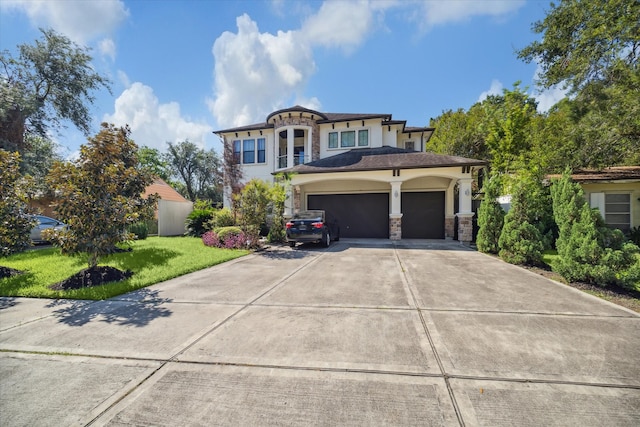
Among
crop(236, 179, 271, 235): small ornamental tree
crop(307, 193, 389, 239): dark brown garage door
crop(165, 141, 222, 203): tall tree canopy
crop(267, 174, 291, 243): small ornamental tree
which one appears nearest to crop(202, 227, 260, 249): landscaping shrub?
crop(236, 179, 271, 235): small ornamental tree

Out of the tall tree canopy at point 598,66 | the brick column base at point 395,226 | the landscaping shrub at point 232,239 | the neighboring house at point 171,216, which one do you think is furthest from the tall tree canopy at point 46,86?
the tall tree canopy at point 598,66

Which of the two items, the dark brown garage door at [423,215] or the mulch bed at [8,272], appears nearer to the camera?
the mulch bed at [8,272]

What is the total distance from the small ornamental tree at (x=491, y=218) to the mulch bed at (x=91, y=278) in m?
11.2

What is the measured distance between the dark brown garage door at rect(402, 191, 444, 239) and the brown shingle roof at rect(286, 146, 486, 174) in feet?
7.27

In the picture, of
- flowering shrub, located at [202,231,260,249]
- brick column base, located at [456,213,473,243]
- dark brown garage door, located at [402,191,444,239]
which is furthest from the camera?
dark brown garage door, located at [402,191,444,239]

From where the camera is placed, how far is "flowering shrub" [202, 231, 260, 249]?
11062 millimetres

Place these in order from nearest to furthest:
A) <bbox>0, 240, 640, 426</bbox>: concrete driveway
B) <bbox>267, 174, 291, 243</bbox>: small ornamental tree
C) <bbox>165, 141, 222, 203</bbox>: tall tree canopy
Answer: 1. <bbox>0, 240, 640, 426</bbox>: concrete driveway
2. <bbox>267, 174, 291, 243</bbox>: small ornamental tree
3. <bbox>165, 141, 222, 203</bbox>: tall tree canopy

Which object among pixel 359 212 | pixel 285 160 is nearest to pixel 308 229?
pixel 359 212

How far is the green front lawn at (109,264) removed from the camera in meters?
5.26

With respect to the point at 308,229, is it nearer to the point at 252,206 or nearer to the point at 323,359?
the point at 252,206

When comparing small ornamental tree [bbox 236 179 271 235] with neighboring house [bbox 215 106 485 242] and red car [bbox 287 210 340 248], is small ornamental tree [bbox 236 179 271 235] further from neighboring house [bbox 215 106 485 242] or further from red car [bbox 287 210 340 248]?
neighboring house [bbox 215 106 485 242]

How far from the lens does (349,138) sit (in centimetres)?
1830

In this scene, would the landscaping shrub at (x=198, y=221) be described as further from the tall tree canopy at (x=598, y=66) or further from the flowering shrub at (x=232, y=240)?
the tall tree canopy at (x=598, y=66)

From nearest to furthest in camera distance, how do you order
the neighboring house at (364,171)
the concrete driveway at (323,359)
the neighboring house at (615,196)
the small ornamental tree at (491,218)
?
1. the concrete driveway at (323,359)
2. the small ornamental tree at (491,218)
3. the neighboring house at (615,196)
4. the neighboring house at (364,171)
